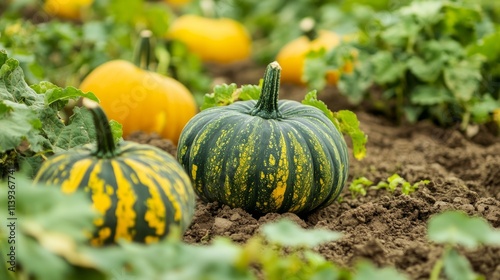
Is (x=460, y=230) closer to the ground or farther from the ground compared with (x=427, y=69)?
farther from the ground

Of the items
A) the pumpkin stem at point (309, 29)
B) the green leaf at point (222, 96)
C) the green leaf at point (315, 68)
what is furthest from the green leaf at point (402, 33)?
the green leaf at point (222, 96)

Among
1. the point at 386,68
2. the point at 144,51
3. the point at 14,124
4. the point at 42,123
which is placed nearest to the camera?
the point at 14,124

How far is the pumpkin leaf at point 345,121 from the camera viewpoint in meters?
4.54

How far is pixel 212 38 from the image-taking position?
8.44 m

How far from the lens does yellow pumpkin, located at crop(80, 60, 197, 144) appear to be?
557cm

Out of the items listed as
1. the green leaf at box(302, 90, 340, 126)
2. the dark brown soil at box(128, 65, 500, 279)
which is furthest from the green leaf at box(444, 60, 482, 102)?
the green leaf at box(302, 90, 340, 126)

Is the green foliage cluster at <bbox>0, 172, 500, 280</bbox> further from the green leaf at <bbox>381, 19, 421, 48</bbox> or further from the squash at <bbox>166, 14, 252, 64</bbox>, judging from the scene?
the squash at <bbox>166, 14, 252, 64</bbox>

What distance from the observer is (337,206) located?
176 inches

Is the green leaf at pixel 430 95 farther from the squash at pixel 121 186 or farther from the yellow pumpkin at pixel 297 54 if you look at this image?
the squash at pixel 121 186

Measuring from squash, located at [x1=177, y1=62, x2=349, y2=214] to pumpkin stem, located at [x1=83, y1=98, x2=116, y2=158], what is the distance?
2.65ft

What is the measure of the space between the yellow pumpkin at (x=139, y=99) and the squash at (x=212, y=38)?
2.38 metres

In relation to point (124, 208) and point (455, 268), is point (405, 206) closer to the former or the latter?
point (455, 268)


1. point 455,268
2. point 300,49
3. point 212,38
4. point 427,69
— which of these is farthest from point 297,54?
point 455,268

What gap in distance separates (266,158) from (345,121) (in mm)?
804
